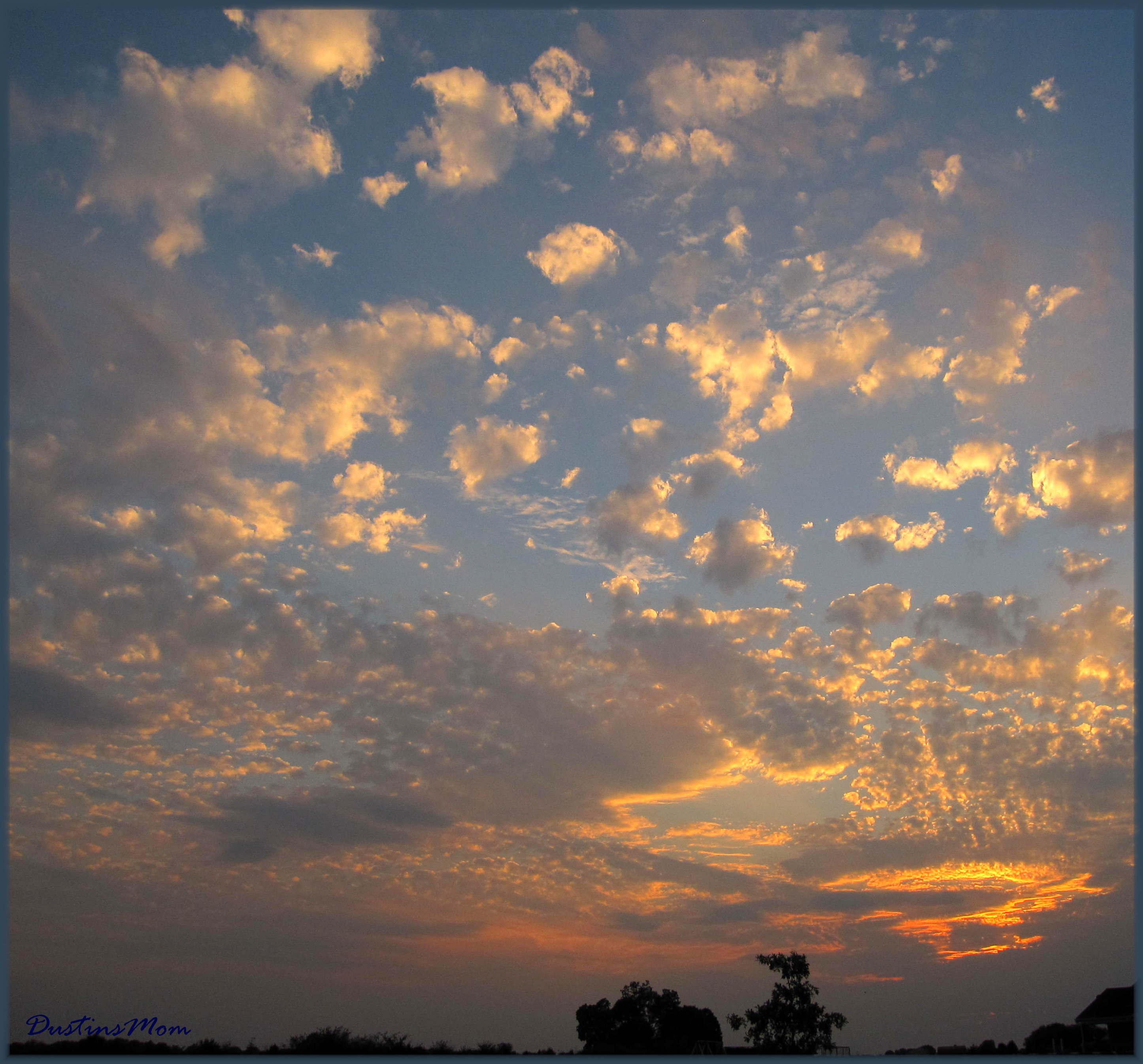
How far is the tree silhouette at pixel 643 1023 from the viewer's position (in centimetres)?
8656

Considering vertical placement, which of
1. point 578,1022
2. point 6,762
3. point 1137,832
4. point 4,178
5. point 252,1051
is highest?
point 4,178

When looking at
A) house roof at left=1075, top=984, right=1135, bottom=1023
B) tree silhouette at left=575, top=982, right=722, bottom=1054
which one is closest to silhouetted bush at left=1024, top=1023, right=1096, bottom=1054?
house roof at left=1075, top=984, right=1135, bottom=1023

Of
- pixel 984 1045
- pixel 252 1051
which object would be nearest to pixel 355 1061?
pixel 252 1051

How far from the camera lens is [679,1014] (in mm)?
90000

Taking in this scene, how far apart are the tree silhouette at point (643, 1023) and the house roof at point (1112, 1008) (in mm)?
42727

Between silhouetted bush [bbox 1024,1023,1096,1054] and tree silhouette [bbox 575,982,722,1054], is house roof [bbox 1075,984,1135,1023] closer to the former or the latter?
silhouetted bush [bbox 1024,1023,1096,1054]

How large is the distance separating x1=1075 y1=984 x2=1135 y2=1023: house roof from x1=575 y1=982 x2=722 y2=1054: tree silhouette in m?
42.7

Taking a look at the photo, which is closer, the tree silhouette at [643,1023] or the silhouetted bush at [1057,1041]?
the silhouetted bush at [1057,1041]

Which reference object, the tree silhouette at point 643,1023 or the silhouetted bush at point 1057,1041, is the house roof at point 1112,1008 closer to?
the silhouetted bush at point 1057,1041

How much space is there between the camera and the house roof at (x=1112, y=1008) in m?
50.5

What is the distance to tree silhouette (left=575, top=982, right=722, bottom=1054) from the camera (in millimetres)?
86562

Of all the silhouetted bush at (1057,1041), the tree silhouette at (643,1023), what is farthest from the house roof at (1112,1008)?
the tree silhouette at (643,1023)

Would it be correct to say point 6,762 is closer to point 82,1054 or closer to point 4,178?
point 4,178

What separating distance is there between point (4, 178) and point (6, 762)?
16.7 metres
